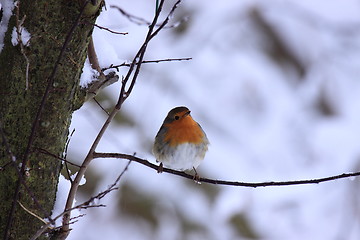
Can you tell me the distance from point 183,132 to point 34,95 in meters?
1.22

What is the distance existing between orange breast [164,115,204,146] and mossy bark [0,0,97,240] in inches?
42.0

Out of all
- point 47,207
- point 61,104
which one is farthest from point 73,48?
point 47,207

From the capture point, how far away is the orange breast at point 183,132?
3106 millimetres

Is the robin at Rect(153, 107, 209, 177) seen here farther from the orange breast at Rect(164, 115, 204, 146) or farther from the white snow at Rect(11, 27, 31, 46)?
the white snow at Rect(11, 27, 31, 46)

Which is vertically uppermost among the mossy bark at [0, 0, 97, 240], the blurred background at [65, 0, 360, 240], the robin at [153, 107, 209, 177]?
the blurred background at [65, 0, 360, 240]

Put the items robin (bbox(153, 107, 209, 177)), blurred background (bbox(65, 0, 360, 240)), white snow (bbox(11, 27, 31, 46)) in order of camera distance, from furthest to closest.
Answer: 1. blurred background (bbox(65, 0, 360, 240))
2. robin (bbox(153, 107, 209, 177))
3. white snow (bbox(11, 27, 31, 46))

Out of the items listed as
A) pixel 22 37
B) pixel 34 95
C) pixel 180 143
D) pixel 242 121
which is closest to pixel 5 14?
pixel 22 37

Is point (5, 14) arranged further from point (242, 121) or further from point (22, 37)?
point (242, 121)

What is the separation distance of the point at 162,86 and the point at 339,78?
288 centimetres

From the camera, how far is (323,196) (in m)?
6.83

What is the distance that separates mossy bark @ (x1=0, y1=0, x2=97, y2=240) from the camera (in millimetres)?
2037

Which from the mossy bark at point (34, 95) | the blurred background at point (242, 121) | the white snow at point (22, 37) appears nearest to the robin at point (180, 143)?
the mossy bark at point (34, 95)

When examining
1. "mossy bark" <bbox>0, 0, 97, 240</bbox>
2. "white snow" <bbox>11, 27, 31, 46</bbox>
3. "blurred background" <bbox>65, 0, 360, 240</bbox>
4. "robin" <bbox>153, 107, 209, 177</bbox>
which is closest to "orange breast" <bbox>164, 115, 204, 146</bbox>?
"robin" <bbox>153, 107, 209, 177</bbox>

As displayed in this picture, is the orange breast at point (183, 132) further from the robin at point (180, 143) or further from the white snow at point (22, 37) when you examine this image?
the white snow at point (22, 37)
